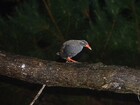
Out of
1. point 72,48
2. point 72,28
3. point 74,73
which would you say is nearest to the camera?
point 74,73

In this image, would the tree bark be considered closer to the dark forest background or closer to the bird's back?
the bird's back

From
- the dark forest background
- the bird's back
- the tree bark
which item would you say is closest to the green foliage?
the dark forest background

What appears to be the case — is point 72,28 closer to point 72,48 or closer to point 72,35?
point 72,35

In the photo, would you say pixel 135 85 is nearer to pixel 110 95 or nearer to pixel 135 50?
pixel 135 50

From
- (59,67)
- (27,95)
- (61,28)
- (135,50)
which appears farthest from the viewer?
(27,95)

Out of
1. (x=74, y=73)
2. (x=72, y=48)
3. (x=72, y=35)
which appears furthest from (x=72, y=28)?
(x=74, y=73)

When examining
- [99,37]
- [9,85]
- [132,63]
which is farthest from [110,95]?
[9,85]

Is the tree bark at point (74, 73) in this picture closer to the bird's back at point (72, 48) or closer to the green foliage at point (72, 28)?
the bird's back at point (72, 48)
